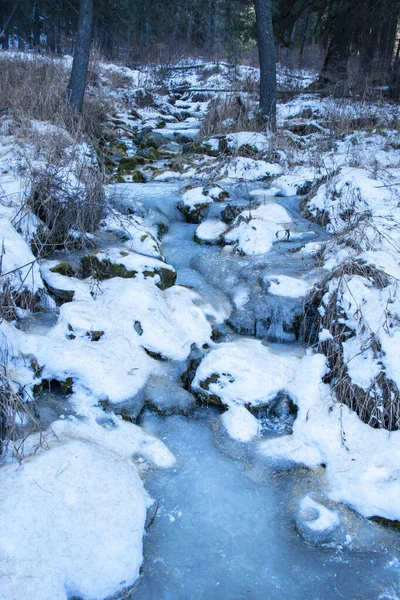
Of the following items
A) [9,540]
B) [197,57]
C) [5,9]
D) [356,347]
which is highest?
[5,9]

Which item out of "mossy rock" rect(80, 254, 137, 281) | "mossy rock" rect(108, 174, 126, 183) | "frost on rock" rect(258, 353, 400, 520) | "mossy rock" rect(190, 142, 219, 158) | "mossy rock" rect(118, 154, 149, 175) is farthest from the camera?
"mossy rock" rect(190, 142, 219, 158)

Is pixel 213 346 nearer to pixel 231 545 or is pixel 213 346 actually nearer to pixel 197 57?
pixel 231 545

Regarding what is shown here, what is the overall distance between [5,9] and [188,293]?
74.2 feet

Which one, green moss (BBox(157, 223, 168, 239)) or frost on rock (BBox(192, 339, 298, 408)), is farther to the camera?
green moss (BBox(157, 223, 168, 239))

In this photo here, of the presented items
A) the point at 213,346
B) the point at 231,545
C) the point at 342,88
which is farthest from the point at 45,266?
the point at 342,88

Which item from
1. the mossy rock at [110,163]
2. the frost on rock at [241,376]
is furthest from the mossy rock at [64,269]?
the mossy rock at [110,163]

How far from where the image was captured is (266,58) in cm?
878

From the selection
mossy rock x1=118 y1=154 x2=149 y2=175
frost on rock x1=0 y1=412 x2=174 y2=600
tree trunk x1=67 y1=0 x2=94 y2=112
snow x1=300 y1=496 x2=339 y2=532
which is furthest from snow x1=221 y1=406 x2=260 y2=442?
tree trunk x1=67 y1=0 x2=94 y2=112

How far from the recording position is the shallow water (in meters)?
2.33

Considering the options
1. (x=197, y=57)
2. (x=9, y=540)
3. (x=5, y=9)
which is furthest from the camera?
(x=5, y=9)

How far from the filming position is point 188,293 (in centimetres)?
450

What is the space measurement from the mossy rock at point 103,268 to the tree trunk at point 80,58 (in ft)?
16.3

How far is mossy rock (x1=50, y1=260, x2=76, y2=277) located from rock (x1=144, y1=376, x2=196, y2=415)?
1.42m

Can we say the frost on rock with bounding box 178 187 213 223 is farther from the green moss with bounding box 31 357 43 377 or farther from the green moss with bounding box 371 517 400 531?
the green moss with bounding box 371 517 400 531
